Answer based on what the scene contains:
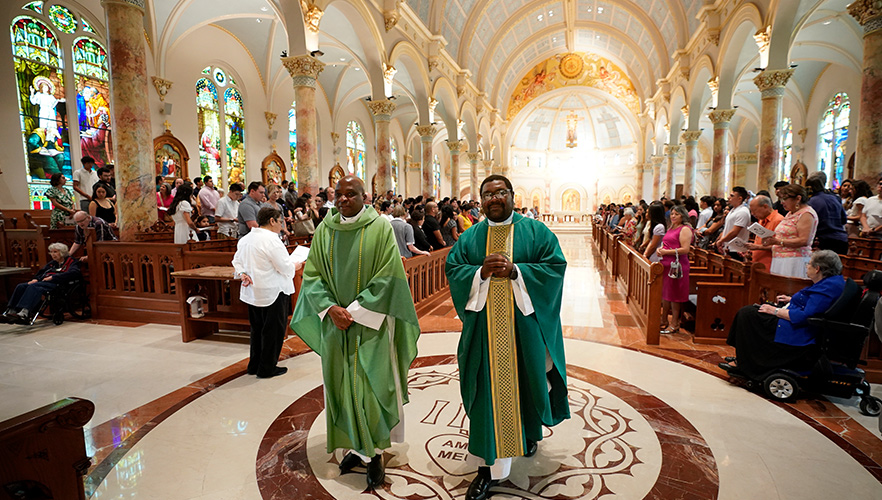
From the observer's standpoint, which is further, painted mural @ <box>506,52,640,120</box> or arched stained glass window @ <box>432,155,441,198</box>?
arched stained glass window @ <box>432,155,441,198</box>

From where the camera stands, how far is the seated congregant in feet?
11.0

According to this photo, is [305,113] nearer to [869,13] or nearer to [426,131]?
[426,131]

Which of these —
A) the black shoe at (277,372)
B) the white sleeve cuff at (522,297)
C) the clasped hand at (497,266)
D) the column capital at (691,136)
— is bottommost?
the black shoe at (277,372)

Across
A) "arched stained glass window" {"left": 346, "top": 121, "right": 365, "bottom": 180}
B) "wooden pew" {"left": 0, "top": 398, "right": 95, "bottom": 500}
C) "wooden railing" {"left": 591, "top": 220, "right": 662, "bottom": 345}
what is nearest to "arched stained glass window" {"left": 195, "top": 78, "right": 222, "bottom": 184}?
"arched stained glass window" {"left": 346, "top": 121, "right": 365, "bottom": 180}

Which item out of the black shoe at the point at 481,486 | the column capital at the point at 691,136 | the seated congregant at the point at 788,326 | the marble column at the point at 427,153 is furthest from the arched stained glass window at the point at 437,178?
the black shoe at the point at 481,486

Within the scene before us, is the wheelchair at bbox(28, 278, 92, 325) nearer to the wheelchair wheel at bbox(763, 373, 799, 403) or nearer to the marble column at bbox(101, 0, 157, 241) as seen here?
the marble column at bbox(101, 0, 157, 241)

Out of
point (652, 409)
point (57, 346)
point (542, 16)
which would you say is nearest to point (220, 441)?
point (652, 409)

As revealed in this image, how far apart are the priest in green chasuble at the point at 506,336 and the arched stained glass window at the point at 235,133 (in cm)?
1652

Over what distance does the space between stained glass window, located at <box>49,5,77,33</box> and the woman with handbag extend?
579 inches

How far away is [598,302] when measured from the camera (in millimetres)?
7266

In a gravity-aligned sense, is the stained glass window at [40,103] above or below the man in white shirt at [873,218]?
above

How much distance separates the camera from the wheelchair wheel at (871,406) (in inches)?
127

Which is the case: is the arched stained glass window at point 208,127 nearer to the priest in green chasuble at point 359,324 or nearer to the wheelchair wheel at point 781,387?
the priest in green chasuble at point 359,324

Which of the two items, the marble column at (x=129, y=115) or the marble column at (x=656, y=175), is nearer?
the marble column at (x=129, y=115)
